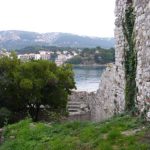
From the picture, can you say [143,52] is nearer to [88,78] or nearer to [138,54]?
[138,54]

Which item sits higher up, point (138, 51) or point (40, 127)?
point (138, 51)

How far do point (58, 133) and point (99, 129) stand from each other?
3.62 ft

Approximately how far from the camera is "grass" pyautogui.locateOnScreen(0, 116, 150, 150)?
813cm

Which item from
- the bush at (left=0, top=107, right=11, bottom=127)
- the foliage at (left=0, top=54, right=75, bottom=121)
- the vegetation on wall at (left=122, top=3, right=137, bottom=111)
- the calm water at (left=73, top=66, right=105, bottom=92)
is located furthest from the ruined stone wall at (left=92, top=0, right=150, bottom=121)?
the calm water at (left=73, top=66, right=105, bottom=92)

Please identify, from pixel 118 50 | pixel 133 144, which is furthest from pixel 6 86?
pixel 133 144

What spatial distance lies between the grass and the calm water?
24710 mm

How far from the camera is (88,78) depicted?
4488 cm

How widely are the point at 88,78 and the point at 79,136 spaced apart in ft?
117

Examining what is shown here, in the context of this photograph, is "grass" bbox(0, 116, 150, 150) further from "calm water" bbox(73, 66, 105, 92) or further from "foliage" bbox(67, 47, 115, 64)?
"foliage" bbox(67, 47, 115, 64)

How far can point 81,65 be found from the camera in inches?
2228

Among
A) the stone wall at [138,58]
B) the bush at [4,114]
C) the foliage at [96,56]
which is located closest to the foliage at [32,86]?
the bush at [4,114]

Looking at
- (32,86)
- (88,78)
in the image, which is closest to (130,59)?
(32,86)

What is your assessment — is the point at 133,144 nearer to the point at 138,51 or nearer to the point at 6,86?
the point at 138,51

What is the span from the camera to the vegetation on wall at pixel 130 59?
35.6ft
